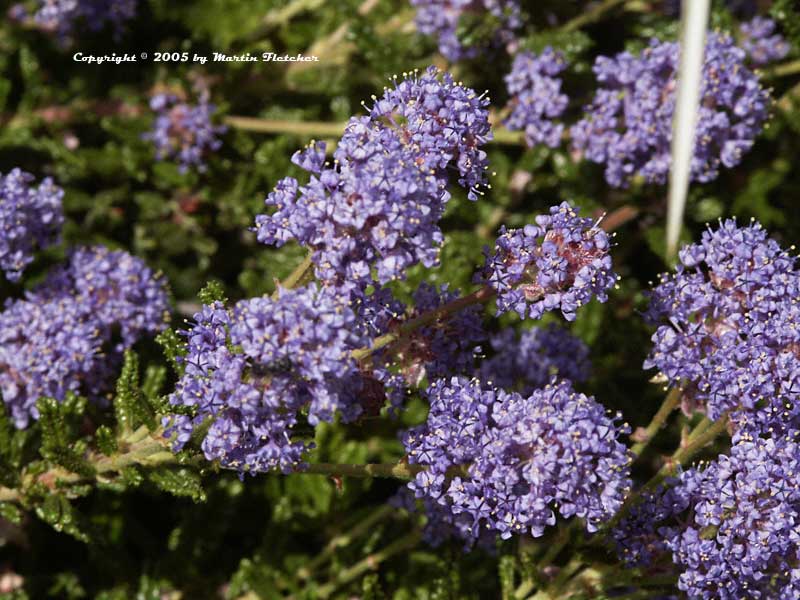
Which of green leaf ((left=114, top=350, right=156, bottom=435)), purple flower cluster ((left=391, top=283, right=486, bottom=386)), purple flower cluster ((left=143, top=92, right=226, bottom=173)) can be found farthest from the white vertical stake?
purple flower cluster ((left=143, top=92, right=226, bottom=173))

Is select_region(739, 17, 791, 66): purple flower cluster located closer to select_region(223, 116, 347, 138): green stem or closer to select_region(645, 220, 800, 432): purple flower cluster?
select_region(645, 220, 800, 432): purple flower cluster

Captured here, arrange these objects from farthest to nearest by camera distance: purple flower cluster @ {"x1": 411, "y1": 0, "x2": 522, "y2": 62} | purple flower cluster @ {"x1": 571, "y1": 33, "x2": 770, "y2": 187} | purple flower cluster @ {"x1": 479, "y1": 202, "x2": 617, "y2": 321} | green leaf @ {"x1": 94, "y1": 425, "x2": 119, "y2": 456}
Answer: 1. purple flower cluster @ {"x1": 411, "y1": 0, "x2": 522, "y2": 62}
2. purple flower cluster @ {"x1": 571, "y1": 33, "x2": 770, "y2": 187}
3. green leaf @ {"x1": 94, "y1": 425, "x2": 119, "y2": 456}
4. purple flower cluster @ {"x1": 479, "y1": 202, "x2": 617, "y2": 321}

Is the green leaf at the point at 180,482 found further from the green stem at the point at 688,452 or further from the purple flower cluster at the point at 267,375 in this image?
the green stem at the point at 688,452

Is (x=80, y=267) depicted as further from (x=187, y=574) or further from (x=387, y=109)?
(x=387, y=109)

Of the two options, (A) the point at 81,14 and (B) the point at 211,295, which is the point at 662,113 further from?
(A) the point at 81,14

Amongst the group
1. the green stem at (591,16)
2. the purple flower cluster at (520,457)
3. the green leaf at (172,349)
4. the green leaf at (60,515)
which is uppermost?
the green stem at (591,16)

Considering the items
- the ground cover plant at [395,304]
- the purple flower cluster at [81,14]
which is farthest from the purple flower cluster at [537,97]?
the purple flower cluster at [81,14]

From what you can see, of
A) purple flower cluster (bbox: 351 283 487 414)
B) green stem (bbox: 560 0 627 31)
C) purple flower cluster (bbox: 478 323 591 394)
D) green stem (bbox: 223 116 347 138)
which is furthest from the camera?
green stem (bbox: 560 0 627 31)
